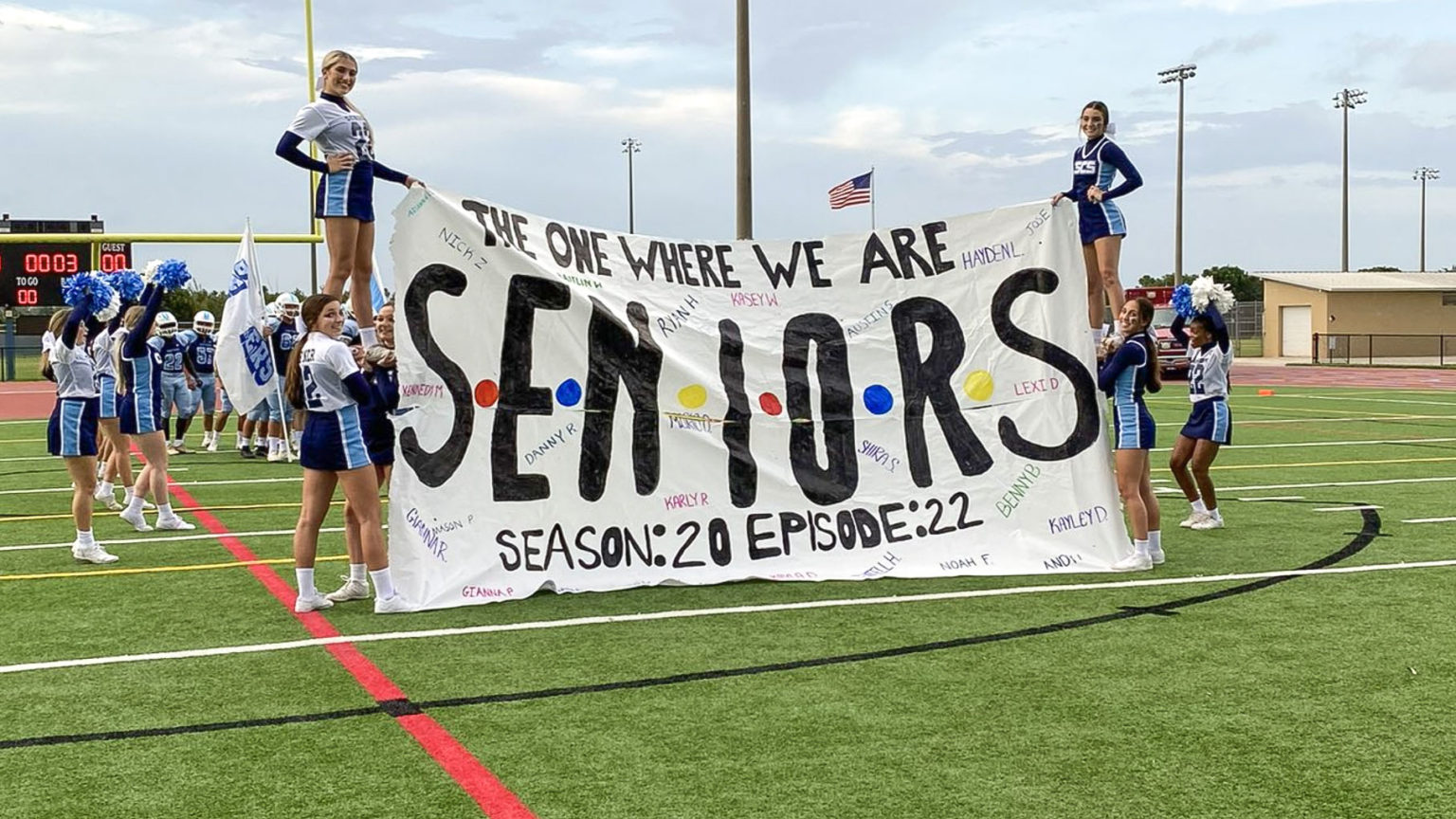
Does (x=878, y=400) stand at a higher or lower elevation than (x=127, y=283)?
lower

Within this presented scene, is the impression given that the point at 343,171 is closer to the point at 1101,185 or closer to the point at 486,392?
the point at 486,392

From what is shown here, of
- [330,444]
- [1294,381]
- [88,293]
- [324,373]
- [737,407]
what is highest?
[88,293]

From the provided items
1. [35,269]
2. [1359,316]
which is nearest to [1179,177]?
[1359,316]

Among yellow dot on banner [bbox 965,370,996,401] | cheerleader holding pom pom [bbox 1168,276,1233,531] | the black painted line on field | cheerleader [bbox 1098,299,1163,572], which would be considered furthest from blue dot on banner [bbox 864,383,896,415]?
cheerleader holding pom pom [bbox 1168,276,1233,531]

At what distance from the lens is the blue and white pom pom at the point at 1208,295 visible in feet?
32.5

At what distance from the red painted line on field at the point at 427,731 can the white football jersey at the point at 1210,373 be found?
21.8ft

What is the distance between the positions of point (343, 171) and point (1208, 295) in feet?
20.3

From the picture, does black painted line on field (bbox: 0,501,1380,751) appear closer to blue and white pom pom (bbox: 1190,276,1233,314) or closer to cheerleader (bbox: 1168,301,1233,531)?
cheerleader (bbox: 1168,301,1233,531)

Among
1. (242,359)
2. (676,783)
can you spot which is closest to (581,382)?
(676,783)

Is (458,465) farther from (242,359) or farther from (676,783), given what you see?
(242,359)

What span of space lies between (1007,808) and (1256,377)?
36.5m

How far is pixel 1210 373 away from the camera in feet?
33.7

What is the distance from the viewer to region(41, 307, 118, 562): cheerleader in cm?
908

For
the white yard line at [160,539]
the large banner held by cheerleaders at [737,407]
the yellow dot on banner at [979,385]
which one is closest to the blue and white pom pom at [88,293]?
the white yard line at [160,539]
